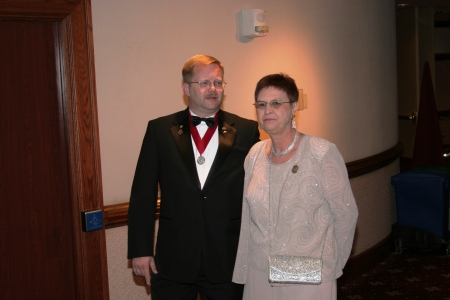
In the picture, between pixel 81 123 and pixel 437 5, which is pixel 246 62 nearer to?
pixel 81 123

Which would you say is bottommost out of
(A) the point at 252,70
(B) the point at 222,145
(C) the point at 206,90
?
(B) the point at 222,145

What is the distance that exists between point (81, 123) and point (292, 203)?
1.37 m

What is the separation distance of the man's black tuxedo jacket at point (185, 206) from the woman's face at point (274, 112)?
0.37 meters

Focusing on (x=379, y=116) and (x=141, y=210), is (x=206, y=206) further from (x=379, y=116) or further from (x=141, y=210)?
(x=379, y=116)

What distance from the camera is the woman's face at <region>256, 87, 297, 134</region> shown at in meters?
3.11

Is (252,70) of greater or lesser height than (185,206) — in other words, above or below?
above

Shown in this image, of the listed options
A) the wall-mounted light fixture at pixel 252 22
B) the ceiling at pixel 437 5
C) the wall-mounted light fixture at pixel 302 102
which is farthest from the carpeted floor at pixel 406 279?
the ceiling at pixel 437 5

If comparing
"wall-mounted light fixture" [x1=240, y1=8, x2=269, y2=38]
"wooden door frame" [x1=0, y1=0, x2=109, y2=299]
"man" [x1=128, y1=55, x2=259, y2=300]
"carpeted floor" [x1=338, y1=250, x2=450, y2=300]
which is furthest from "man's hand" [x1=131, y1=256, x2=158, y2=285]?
"carpeted floor" [x1=338, y1=250, x2=450, y2=300]

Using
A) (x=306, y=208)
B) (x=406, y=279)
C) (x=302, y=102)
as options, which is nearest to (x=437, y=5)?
(x=406, y=279)

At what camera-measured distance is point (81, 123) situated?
12.5ft

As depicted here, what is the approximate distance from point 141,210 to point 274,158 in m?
0.72

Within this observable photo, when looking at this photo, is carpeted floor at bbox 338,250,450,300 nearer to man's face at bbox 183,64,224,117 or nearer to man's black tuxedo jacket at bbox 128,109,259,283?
man's black tuxedo jacket at bbox 128,109,259,283

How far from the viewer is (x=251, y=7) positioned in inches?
191

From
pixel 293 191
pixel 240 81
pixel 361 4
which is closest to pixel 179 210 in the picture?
pixel 293 191
